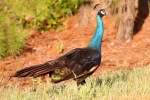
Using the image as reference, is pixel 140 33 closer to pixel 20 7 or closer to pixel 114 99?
pixel 20 7

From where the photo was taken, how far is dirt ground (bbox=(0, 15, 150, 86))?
44.3 feet

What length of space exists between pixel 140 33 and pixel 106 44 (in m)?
1.00

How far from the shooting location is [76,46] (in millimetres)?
14875

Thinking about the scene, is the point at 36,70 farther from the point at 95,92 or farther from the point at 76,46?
the point at 76,46

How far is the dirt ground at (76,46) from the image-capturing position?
13508 mm

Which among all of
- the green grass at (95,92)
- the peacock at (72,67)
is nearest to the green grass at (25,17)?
the green grass at (95,92)

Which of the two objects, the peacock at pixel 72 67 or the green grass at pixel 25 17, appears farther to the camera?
the green grass at pixel 25 17

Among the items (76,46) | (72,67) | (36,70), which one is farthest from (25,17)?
(36,70)

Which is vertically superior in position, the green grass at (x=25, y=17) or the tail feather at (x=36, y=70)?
the tail feather at (x=36, y=70)

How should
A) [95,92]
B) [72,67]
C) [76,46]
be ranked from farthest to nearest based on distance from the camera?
1. [76,46]
2. [72,67]
3. [95,92]

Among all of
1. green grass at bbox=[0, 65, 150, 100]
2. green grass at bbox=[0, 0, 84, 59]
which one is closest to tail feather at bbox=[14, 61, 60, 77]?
green grass at bbox=[0, 65, 150, 100]

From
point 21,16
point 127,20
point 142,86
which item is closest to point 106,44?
point 127,20

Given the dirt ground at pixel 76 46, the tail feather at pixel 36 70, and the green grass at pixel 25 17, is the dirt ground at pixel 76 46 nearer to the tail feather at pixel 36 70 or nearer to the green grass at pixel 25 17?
the green grass at pixel 25 17

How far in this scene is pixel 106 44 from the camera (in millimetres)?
14867
